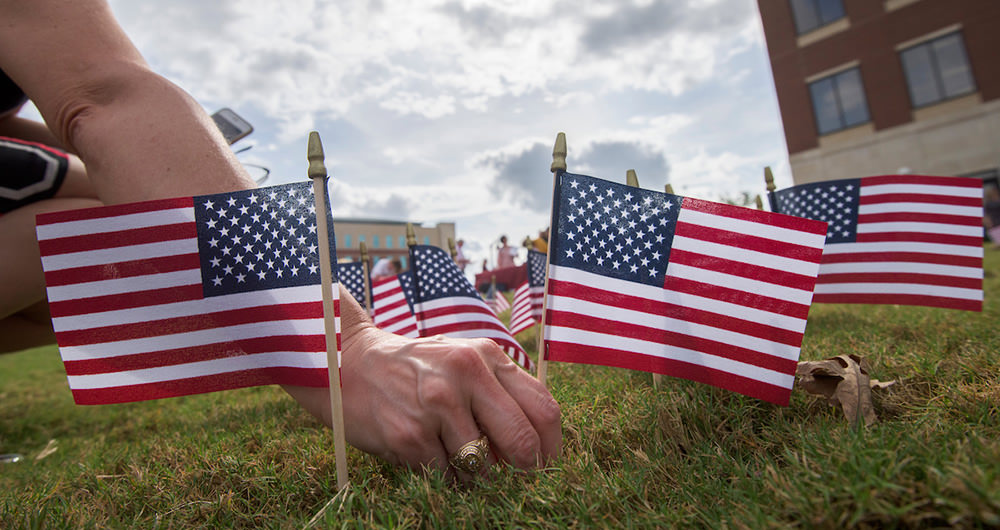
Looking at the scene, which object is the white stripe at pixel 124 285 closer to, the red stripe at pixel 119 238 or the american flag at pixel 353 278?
the red stripe at pixel 119 238

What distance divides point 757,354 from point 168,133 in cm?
221

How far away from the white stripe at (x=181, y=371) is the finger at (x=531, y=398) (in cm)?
71

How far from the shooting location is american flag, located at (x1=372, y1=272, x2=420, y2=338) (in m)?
5.66

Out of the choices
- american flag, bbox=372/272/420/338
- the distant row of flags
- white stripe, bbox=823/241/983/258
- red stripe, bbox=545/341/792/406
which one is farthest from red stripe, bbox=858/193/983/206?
american flag, bbox=372/272/420/338

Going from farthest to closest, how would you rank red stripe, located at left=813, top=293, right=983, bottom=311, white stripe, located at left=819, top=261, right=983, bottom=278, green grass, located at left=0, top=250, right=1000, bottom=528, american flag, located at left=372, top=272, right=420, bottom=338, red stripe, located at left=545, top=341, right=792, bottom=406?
american flag, located at left=372, top=272, right=420, bottom=338 → white stripe, located at left=819, top=261, right=983, bottom=278 → red stripe, located at left=813, top=293, right=983, bottom=311 → red stripe, located at left=545, top=341, right=792, bottom=406 → green grass, located at left=0, top=250, right=1000, bottom=528

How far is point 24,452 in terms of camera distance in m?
3.56

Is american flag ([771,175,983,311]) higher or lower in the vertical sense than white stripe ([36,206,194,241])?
lower

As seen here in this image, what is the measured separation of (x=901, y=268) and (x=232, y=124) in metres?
5.07

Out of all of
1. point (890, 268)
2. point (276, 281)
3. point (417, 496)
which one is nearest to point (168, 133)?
point (276, 281)

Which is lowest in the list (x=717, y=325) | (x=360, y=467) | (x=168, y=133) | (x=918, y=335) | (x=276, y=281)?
(x=918, y=335)

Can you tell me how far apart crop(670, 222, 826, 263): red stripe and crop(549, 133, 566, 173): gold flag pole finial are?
581mm

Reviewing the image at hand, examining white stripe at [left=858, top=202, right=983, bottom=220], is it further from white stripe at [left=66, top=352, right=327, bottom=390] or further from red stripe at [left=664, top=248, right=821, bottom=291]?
white stripe at [left=66, top=352, right=327, bottom=390]

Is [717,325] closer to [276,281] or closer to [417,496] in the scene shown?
[417,496]

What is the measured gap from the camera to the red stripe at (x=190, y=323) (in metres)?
1.77
